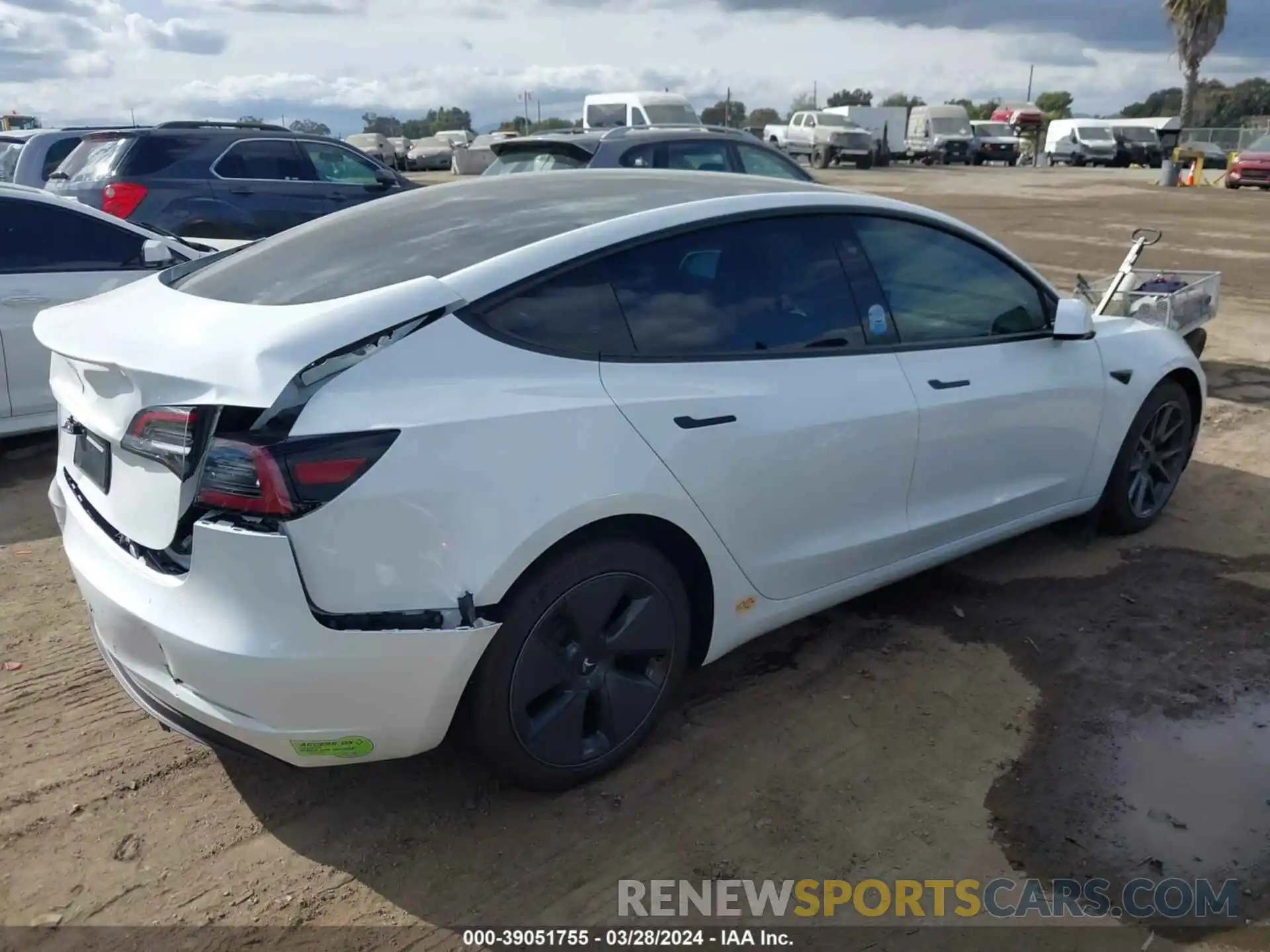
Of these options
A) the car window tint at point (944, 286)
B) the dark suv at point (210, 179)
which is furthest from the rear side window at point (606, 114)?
the car window tint at point (944, 286)

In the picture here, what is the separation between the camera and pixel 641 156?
9484mm

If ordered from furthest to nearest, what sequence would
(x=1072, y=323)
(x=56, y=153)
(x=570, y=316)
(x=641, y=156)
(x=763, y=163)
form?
(x=56, y=153) → (x=763, y=163) → (x=641, y=156) → (x=1072, y=323) → (x=570, y=316)

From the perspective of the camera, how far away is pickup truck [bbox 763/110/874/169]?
38.7m

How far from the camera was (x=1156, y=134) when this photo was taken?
4634 centimetres

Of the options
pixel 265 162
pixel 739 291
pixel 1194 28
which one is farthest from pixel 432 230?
pixel 1194 28

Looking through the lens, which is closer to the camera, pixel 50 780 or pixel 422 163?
pixel 50 780

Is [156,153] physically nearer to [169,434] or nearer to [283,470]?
[169,434]

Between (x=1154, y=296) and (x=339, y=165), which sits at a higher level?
(x=339, y=165)

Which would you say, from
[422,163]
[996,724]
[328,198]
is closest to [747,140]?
[328,198]

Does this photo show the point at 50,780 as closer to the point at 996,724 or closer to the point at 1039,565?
the point at 996,724

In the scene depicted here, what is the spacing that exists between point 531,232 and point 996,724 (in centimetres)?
219

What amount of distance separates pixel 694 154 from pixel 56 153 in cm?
745

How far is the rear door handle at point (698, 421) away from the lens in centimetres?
311

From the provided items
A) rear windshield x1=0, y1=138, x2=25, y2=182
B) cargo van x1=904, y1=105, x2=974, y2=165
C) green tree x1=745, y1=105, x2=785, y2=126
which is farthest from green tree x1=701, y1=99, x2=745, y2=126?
rear windshield x1=0, y1=138, x2=25, y2=182
